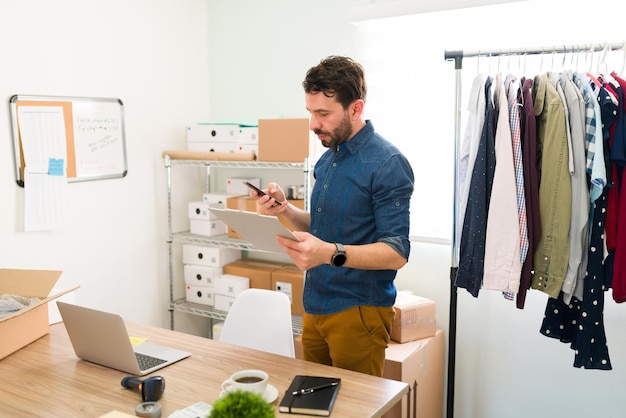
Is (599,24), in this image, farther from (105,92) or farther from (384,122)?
(105,92)

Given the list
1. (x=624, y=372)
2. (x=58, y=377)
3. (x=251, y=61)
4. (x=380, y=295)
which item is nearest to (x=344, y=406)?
(x=380, y=295)

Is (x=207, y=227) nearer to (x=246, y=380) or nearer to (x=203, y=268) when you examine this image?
(x=203, y=268)

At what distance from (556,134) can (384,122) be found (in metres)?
1.17

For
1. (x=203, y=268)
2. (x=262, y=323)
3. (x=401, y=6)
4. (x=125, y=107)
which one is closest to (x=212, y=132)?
(x=125, y=107)

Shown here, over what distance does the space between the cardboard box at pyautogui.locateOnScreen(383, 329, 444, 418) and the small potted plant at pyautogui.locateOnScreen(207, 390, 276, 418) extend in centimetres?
186

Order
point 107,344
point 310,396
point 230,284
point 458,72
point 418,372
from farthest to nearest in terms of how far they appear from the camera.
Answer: point 230,284, point 418,372, point 458,72, point 107,344, point 310,396

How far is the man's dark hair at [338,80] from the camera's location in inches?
77.5

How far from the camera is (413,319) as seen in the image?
2.88 meters

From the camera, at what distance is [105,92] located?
3.26 meters

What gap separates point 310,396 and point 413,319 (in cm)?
143

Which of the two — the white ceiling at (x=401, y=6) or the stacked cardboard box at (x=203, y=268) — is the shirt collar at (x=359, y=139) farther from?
the stacked cardboard box at (x=203, y=268)

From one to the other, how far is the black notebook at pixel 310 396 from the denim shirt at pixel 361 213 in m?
0.40

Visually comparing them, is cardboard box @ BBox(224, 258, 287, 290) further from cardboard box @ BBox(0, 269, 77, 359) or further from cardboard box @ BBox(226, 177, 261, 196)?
cardboard box @ BBox(0, 269, 77, 359)

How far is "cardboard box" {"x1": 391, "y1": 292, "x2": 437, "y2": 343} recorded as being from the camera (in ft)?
9.31
